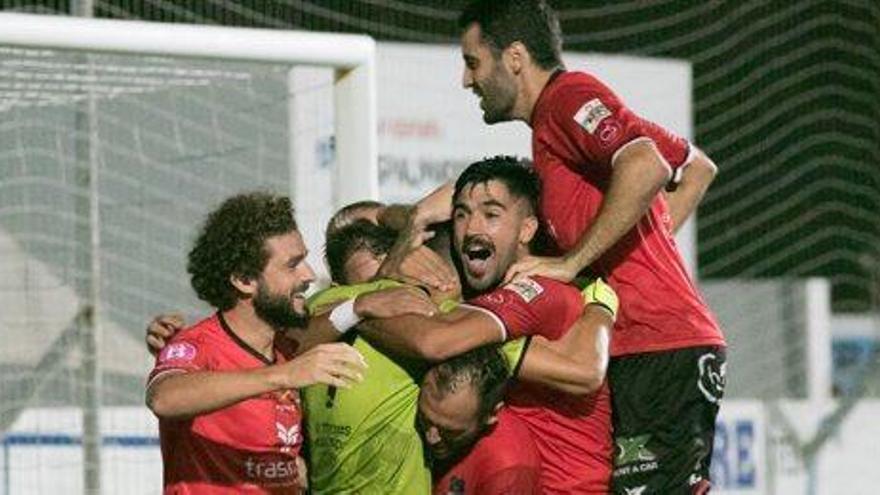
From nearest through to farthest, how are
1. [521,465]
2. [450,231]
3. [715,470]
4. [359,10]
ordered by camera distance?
[521,465] < [450,231] < [715,470] < [359,10]

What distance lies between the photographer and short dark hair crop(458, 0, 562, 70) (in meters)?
5.96

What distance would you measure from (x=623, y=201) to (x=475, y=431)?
65 centimetres

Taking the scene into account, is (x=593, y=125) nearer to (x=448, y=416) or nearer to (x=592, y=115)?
(x=592, y=115)

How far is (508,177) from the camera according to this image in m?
5.82

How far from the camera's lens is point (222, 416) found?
6.11 meters

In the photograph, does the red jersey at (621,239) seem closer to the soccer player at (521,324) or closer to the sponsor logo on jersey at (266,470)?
the soccer player at (521,324)

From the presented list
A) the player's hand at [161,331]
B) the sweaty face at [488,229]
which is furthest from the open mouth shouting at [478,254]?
the player's hand at [161,331]

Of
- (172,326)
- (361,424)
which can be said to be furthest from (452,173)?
(361,424)

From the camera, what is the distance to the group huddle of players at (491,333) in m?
5.62

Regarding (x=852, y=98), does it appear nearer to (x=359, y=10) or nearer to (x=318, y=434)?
(x=359, y=10)

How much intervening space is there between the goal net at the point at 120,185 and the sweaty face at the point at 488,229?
73.9 inches

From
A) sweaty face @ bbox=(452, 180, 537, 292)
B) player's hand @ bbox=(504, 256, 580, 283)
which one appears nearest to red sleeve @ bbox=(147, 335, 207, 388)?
sweaty face @ bbox=(452, 180, 537, 292)

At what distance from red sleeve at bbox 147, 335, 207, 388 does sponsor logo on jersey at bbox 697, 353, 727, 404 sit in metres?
1.24

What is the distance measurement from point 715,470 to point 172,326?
14.9 feet
